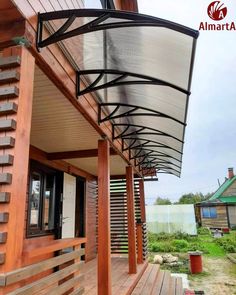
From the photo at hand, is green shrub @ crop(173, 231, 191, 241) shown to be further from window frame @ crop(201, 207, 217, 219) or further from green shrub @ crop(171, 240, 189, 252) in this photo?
window frame @ crop(201, 207, 217, 219)

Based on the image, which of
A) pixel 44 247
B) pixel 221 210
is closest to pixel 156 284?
pixel 44 247

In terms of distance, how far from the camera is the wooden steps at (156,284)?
469 centimetres

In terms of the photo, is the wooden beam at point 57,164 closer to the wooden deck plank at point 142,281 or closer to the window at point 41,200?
the window at point 41,200

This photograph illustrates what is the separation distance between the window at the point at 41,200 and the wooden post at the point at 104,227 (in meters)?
1.58

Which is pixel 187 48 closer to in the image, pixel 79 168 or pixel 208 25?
pixel 208 25

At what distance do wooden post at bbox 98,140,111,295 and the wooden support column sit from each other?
209cm

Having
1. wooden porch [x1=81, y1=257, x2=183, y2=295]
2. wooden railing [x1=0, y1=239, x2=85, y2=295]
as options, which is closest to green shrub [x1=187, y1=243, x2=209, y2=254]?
wooden porch [x1=81, y1=257, x2=183, y2=295]

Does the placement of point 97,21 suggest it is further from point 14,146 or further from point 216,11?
point 216,11

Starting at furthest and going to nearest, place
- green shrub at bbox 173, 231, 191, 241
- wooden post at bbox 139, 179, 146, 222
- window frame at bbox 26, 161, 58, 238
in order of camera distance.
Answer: green shrub at bbox 173, 231, 191, 241
wooden post at bbox 139, 179, 146, 222
window frame at bbox 26, 161, 58, 238

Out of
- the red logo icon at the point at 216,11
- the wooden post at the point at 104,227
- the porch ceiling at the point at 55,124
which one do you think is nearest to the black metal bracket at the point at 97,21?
the porch ceiling at the point at 55,124

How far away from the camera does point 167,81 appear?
271cm

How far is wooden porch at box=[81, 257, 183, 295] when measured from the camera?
4316mm

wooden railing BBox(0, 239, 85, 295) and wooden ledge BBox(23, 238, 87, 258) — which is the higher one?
wooden ledge BBox(23, 238, 87, 258)

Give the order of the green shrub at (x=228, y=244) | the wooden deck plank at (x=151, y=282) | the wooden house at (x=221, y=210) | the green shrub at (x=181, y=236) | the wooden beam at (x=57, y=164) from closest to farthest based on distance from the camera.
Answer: the wooden beam at (x=57, y=164) < the wooden deck plank at (x=151, y=282) < the green shrub at (x=228, y=244) < the green shrub at (x=181, y=236) < the wooden house at (x=221, y=210)
